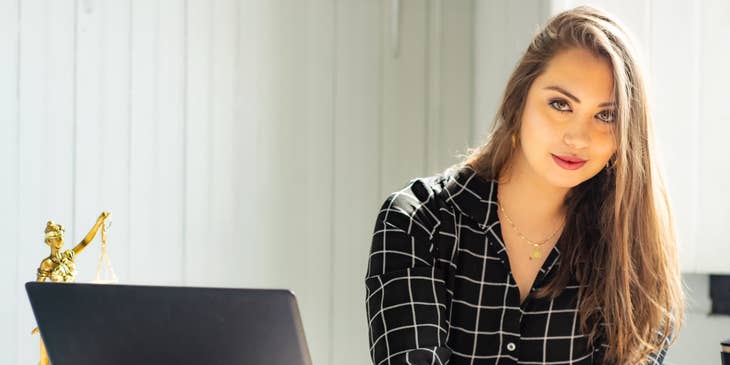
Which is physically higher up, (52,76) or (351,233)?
(52,76)

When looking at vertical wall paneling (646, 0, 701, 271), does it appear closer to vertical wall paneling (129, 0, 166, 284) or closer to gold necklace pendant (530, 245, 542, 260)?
gold necklace pendant (530, 245, 542, 260)

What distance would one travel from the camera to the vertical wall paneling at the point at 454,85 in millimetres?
3002

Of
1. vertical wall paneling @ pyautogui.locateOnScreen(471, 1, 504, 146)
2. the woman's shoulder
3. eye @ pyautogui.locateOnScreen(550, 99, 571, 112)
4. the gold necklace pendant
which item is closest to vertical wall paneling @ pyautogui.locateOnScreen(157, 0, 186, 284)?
vertical wall paneling @ pyautogui.locateOnScreen(471, 1, 504, 146)

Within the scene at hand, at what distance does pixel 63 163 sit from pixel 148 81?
315 mm

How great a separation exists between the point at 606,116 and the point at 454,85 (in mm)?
1406

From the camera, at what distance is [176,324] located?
117 cm

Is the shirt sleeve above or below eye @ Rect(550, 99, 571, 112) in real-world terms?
below

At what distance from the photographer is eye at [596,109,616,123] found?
1.61m

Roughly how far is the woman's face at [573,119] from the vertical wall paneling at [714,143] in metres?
0.73

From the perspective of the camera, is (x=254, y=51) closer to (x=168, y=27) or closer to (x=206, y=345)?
(x=168, y=27)

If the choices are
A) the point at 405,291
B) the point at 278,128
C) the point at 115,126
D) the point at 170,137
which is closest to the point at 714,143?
the point at 405,291

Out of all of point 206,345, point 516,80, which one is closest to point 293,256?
point 516,80

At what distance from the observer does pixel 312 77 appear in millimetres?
2824

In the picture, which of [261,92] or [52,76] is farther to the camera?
[261,92]
